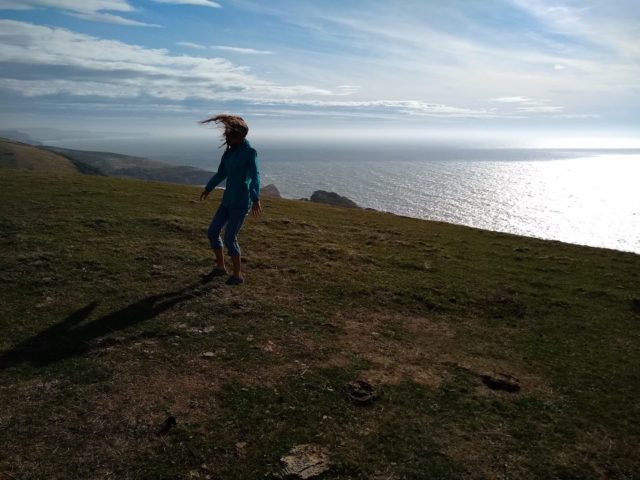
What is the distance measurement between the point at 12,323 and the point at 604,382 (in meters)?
11.8

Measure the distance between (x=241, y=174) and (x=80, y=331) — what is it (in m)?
4.96

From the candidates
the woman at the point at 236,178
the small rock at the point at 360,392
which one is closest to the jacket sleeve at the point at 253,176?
the woman at the point at 236,178

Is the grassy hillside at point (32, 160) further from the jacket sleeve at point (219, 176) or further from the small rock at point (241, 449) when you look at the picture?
the small rock at point (241, 449)

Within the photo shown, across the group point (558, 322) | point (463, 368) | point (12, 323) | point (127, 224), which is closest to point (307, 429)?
point (463, 368)

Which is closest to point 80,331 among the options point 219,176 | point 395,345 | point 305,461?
point 219,176

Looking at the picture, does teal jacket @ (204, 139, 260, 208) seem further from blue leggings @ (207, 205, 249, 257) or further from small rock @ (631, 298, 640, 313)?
small rock @ (631, 298, 640, 313)

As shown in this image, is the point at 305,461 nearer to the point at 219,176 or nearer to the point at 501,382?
the point at 501,382

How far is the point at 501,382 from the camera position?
7.97m

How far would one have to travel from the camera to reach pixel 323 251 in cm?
1684

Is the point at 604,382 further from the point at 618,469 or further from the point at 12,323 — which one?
the point at 12,323

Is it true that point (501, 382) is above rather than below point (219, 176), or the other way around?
below

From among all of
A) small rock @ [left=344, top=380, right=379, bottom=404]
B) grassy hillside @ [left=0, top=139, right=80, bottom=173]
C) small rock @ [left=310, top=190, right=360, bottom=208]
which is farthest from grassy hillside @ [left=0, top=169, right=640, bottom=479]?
grassy hillside @ [left=0, top=139, right=80, bottom=173]

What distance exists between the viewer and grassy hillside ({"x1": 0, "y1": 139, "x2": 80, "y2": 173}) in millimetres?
167525

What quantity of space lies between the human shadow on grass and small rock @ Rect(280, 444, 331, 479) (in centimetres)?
462
